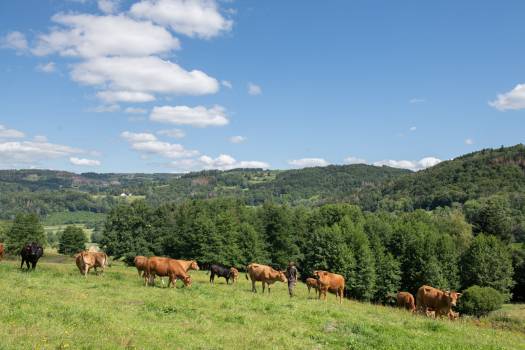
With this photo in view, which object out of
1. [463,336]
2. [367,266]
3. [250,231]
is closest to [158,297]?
[463,336]

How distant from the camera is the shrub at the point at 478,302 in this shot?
5212 cm

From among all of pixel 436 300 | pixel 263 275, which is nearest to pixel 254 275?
pixel 263 275

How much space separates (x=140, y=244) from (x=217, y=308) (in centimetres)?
6448

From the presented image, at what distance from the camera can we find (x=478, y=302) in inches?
2044

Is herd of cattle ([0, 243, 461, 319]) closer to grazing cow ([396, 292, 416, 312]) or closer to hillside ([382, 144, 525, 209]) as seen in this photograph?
grazing cow ([396, 292, 416, 312])

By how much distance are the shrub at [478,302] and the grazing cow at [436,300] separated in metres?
30.0

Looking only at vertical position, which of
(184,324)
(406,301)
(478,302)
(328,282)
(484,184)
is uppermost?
(484,184)

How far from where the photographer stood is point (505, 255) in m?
68.6

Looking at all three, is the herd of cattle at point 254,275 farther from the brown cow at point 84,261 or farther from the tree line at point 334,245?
the tree line at point 334,245

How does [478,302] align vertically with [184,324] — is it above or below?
below

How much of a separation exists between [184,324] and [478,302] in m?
48.1

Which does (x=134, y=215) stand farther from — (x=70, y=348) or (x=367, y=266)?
(x=70, y=348)

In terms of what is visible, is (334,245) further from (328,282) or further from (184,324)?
(184,324)

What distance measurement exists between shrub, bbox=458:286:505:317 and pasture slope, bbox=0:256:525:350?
36987mm
